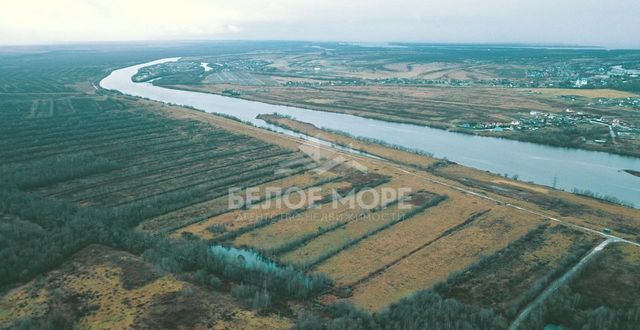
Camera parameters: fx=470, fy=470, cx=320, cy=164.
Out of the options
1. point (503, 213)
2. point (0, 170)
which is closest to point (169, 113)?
point (0, 170)

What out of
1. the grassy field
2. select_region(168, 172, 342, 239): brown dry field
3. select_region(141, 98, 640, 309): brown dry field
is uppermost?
→ select_region(168, 172, 342, 239): brown dry field

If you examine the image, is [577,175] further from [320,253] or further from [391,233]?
[320,253]

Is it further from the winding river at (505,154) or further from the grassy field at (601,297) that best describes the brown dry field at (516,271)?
the winding river at (505,154)

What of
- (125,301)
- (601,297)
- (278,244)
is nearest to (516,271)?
(601,297)

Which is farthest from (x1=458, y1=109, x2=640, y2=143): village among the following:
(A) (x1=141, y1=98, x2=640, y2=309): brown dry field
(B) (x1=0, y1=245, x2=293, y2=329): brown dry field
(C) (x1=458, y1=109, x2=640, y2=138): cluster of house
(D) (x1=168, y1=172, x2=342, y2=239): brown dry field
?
(B) (x1=0, y1=245, x2=293, y2=329): brown dry field

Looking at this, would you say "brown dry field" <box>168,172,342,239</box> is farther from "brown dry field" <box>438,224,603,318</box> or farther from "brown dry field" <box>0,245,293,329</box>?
"brown dry field" <box>438,224,603,318</box>
